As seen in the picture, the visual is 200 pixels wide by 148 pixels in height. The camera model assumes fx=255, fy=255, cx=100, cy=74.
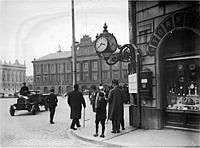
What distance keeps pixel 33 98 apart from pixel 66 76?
5703cm

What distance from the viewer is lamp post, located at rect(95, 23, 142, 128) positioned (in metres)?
9.52

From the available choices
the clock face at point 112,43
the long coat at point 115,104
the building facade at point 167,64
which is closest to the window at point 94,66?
the clock face at point 112,43

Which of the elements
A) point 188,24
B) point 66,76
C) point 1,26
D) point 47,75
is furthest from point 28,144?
point 47,75

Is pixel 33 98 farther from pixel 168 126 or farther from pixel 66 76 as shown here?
pixel 66 76

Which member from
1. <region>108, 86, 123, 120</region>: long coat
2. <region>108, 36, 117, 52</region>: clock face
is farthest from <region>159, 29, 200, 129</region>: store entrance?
<region>108, 36, 117, 52</region>: clock face

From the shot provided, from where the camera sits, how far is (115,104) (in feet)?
28.7

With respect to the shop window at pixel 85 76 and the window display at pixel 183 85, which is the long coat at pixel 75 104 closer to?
the window display at pixel 183 85

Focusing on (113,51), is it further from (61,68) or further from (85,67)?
(61,68)

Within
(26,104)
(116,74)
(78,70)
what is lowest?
(26,104)

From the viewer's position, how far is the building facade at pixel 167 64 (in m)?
8.22

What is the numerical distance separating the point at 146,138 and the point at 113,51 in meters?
3.88

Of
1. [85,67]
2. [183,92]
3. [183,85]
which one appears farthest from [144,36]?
[85,67]

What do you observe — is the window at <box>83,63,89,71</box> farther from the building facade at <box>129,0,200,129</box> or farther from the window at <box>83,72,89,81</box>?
the building facade at <box>129,0,200,129</box>

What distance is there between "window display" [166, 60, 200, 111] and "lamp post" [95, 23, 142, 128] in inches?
46.8
